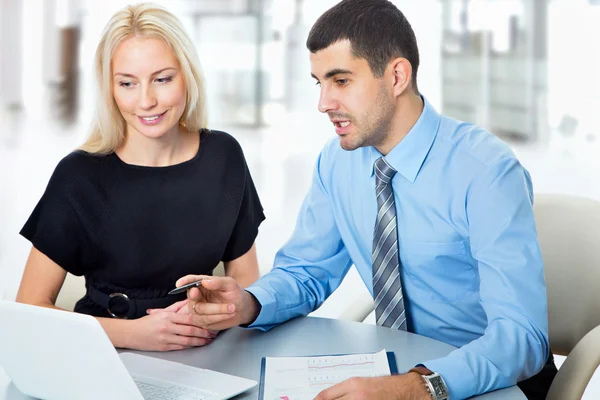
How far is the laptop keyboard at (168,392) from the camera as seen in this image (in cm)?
136

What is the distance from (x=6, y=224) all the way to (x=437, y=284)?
374 centimetres

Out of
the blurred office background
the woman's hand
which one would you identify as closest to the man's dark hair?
the woman's hand

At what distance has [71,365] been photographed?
4.13 ft

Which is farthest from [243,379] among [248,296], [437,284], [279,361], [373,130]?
[373,130]

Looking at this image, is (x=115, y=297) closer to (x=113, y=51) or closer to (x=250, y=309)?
(x=250, y=309)

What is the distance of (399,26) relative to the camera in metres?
1.94

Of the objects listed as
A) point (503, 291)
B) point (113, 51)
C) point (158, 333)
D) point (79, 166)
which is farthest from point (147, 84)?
point (503, 291)

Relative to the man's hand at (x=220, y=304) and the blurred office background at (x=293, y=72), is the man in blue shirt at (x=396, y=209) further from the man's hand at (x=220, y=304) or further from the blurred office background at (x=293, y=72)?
the blurred office background at (x=293, y=72)

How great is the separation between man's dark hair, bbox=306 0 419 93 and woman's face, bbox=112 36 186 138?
0.43m

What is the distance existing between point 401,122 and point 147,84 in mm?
701

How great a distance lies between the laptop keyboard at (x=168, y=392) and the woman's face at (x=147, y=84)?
88cm

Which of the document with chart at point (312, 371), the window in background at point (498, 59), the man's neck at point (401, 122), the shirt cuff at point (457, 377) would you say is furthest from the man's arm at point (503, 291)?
the window in background at point (498, 59)

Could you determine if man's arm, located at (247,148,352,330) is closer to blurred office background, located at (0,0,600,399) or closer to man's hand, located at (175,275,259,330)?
man's hand, located at (175,275,259,330)

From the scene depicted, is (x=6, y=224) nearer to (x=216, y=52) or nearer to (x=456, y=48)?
(x=216, y=52)
